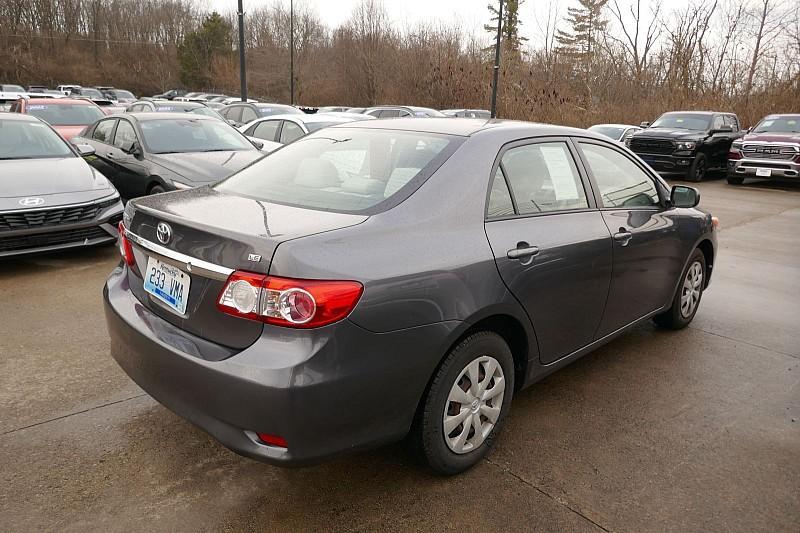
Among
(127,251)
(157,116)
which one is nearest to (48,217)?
(157,116)

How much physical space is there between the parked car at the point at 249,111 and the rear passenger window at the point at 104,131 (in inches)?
234

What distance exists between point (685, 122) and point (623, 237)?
15.0 m

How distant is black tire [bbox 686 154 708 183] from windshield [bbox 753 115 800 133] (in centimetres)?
148

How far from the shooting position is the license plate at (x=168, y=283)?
239cm

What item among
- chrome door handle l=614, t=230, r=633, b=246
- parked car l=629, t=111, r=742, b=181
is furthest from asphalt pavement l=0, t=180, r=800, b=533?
parked car l=629, t=111, r=742, b=181

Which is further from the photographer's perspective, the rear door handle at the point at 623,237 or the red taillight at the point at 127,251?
the rear door handle at the point at 623,237

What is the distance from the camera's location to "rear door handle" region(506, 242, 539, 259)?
2.74 m

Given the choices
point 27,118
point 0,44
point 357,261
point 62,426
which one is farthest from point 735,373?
point 0,44

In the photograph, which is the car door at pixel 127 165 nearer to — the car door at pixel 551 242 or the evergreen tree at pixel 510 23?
the car door at pixel 551 242

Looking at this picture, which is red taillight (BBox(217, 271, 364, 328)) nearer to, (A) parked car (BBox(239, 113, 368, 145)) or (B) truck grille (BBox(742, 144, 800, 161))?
(A) parked car (BBox(239, 113, 368, 145))

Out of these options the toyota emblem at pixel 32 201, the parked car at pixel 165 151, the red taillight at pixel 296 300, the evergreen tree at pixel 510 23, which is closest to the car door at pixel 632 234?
the red taillight at pixel 296 300

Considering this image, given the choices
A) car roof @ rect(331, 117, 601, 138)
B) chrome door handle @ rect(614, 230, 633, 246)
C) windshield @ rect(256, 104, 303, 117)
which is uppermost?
windshield @ rect(256, 104, 303, 117)

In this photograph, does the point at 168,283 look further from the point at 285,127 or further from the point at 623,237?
the point at 285,127

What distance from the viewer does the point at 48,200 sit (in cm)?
558
